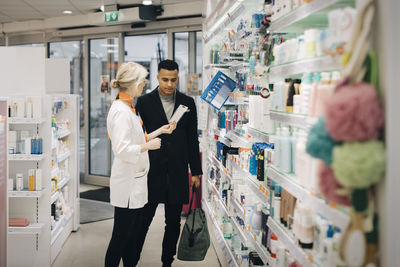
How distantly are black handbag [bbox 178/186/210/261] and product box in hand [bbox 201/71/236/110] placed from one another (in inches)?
34.6

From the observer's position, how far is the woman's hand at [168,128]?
394cm

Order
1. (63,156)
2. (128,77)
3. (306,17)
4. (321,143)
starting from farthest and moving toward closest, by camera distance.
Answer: (63,156)
(128,77)
(306,17)
(321,143)

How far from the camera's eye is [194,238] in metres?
4.10

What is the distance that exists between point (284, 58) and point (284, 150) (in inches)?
20.1

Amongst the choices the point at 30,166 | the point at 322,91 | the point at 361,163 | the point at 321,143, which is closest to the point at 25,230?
the point at 30,166

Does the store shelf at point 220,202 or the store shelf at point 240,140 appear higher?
the store shelf at point 240,140

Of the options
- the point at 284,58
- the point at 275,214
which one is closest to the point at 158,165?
the point at 275,214

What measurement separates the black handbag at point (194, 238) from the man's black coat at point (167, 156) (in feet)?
0.58

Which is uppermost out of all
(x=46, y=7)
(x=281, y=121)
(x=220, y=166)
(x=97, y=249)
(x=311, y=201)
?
(x=46, y=7)

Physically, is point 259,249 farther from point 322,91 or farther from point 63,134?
point 63,134

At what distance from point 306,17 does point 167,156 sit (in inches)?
89.6

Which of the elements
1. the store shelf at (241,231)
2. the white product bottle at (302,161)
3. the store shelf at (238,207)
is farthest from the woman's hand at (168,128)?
the white product bottle at (302,161)

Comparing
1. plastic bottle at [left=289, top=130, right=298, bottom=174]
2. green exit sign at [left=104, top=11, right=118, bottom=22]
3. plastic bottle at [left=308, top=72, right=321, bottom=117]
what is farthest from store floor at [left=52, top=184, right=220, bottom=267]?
green exit sign at [left=104, top=11, right=118, bottom=22]

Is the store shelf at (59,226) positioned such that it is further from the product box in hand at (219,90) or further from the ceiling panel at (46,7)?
the ceiling panel at (46,7)
